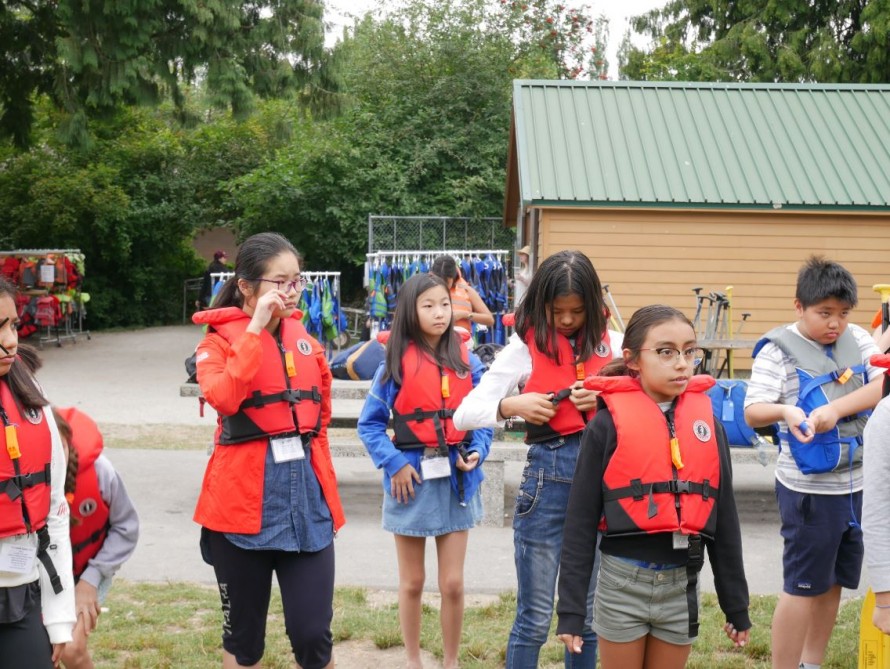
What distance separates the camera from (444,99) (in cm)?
2455

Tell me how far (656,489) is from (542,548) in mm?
733

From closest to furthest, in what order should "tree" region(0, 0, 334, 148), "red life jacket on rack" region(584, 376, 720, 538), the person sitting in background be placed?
"red life jacket on rack" region(584, 376, 720, 538) < the person sitting in background < "tree" region(0, 0, 334, 148)

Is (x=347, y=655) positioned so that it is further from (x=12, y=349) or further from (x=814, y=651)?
(x=12, y=349)

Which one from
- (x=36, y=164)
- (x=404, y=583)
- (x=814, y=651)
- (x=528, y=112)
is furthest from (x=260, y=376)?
(x=36, y=164)

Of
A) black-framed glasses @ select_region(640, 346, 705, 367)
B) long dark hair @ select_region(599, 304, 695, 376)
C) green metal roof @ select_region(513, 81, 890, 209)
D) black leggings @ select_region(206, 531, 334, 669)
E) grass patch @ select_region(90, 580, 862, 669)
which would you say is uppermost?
green metal roof @ select_region(513, 81, 890, 209)

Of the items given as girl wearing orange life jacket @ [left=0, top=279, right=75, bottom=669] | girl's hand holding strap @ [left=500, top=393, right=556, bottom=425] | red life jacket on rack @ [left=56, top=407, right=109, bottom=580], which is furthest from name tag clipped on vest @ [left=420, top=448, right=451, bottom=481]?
girl wearing orange life jacket @ [left=0, top=279, right=75, bottom=669]

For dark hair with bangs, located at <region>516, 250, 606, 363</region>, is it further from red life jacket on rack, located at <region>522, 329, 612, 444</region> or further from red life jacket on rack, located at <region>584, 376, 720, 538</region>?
red life jacket on rack, located at <region>584, 376, 720, 538</region>

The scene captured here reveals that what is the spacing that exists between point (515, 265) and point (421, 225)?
94.6 inches

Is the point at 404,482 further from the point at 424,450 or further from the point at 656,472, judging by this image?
the point at 656,472

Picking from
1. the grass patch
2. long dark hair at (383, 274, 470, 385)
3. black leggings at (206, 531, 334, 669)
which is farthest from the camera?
the grass patch

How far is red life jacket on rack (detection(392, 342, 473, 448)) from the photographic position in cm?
446

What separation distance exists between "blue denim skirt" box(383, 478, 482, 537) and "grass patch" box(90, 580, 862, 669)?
698 millimetres

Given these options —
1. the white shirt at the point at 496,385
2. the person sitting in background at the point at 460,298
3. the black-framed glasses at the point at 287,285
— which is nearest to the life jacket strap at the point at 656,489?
the white shirt at the point at 496,385

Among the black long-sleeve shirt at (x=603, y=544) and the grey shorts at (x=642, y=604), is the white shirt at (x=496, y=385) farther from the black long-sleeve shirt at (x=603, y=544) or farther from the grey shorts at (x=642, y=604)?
the grey shorts at (x=642, y=604)
